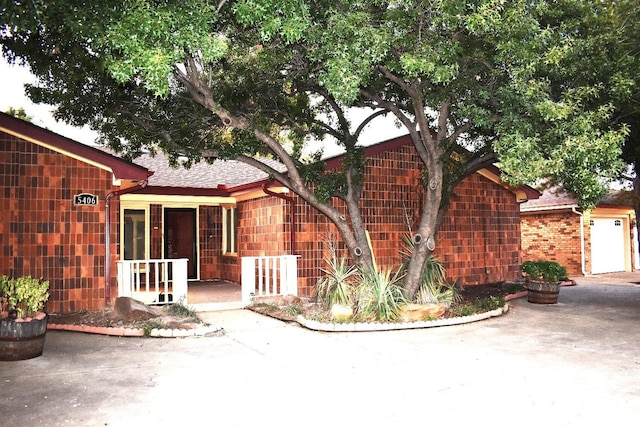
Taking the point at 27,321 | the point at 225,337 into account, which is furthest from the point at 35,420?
the point at 225,337

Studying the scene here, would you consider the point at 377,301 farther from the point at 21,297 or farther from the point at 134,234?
the point at 134,234

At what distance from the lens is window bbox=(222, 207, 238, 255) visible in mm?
13688

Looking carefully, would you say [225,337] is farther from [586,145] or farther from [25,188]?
[586,145]

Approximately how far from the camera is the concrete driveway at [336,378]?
4.30 metres

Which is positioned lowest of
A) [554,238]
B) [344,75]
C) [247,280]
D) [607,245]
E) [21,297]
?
[247,280]

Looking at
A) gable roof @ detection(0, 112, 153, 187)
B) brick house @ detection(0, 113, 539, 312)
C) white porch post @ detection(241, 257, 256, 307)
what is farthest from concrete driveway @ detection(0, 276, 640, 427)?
gable roof @ detection(0, 112, 153, 187)

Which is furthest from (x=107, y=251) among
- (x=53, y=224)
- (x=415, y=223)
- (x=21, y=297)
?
(x=415, y=223)

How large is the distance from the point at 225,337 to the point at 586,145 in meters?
5.74

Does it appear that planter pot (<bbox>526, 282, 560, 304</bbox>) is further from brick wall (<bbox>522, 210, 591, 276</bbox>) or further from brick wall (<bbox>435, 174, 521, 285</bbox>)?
brick wall (<bbox>522, 210, 591, 276</bbox>)

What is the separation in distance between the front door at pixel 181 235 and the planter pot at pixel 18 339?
25.2 ft

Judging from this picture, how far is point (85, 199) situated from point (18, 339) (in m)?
3.74

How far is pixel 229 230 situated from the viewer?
14.0 metres

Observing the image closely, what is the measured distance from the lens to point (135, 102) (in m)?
9.61

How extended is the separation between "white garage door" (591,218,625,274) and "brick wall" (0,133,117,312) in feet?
51.8
